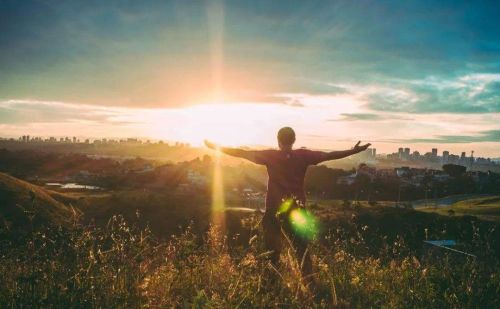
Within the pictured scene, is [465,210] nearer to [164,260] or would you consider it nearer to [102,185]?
[164,260]

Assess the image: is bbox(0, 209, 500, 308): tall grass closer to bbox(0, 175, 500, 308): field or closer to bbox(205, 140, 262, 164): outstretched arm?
bbox(0, 175, 500, 308): field

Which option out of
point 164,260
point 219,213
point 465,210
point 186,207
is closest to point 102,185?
point 186,207

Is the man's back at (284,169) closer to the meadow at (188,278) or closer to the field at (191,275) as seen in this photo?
the field at (191,275)

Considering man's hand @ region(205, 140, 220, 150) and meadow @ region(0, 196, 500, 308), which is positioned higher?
man's hand @ region(205, 140, 220, 150)

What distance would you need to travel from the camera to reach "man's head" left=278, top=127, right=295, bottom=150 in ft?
27.0

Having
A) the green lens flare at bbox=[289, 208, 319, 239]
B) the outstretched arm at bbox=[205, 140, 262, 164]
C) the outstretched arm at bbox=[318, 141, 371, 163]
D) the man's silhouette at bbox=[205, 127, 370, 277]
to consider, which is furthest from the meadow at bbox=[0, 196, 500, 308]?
the outstretched arm at bbox=[205, 140, 262, 164]

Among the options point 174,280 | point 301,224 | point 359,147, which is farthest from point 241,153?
point 301,224

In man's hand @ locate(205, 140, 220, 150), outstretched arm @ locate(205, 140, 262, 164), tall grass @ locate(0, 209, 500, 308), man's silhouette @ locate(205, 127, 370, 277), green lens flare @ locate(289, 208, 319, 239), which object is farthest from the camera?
man's hand @ locate(205, 140, 220, 150)

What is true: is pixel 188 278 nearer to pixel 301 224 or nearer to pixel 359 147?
pixel 301 224

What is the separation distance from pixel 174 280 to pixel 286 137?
3.89 m

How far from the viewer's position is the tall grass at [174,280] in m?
4.25

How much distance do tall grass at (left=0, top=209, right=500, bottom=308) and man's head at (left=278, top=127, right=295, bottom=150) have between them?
2.50m

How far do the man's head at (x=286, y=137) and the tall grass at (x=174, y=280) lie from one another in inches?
98.3

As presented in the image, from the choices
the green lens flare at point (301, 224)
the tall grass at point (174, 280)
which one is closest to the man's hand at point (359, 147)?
the tall grass at point (174, 280)
